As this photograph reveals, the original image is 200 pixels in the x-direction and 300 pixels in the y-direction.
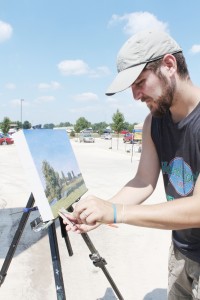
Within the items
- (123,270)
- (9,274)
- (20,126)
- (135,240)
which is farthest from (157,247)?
(20,126)

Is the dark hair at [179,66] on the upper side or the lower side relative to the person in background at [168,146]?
upper

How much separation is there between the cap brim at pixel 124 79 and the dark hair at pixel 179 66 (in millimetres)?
44

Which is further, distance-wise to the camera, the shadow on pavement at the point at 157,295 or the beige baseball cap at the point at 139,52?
the shadow on pavement at the point at 157,295

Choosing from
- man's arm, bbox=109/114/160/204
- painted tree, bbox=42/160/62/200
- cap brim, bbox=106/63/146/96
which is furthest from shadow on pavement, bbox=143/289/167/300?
cap brim, bbox=106/63/146/96

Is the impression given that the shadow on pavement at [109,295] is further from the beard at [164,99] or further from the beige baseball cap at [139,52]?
the beige baseball cap at [139,52]

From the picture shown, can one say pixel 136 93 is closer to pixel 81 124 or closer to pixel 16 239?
pixel 16 239

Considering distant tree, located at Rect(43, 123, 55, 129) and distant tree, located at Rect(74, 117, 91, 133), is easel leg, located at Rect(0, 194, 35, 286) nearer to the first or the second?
distant tree, located at Rect(43, 123, 55, 129)

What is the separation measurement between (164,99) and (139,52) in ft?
0.82

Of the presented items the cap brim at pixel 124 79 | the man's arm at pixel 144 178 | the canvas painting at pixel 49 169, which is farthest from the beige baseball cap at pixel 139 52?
the canvas painting at pixel 49 169

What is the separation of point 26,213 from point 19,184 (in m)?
7.24

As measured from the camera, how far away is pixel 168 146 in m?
1.72

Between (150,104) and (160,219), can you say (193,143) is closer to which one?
(150,104)

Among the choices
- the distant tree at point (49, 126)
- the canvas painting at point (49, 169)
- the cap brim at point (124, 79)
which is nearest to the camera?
the cap brim at point (124, 79)

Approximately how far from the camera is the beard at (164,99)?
59.0 inches
